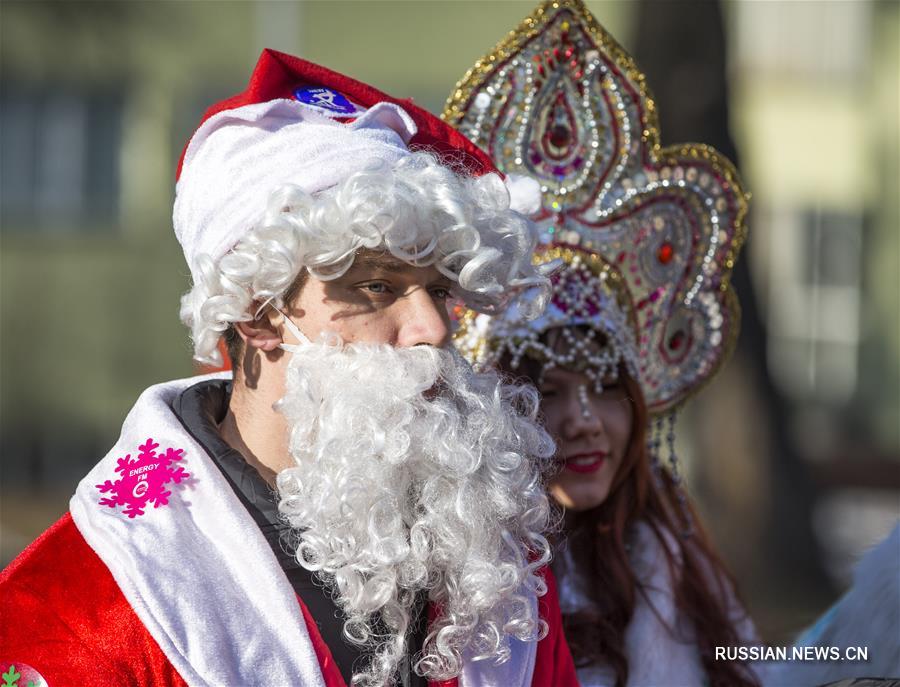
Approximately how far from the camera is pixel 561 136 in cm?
356

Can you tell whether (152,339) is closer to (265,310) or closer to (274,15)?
(274,15)

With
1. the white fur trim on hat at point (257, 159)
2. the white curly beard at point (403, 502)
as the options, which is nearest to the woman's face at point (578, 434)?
the white curly beard at point (403, 502)

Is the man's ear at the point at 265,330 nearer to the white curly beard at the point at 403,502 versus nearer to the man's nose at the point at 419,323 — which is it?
the white curly beard at the point at 403,502

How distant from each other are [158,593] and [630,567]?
69.9 inches

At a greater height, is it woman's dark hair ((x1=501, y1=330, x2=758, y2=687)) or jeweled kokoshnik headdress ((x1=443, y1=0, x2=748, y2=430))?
jeweled kokoshnik headdress ((x1=443, y1=0, x2=748, y2=430))

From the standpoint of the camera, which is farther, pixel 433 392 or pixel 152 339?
pixel 152 339

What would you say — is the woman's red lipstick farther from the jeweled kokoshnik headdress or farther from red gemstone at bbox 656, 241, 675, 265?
red gemstone at bbox 656, 241, 675, 265

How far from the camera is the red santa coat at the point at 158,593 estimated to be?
2.19 m

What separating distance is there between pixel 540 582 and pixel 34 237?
12407 mm

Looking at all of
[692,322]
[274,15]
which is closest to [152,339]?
[274,15]

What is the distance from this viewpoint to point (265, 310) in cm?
252

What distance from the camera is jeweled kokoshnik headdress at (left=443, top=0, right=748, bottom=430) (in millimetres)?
3434

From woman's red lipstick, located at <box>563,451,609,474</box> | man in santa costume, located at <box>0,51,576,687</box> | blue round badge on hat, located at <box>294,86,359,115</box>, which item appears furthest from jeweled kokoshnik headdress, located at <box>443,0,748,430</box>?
man in santa costume, located at <box>0,51,576,687</box>

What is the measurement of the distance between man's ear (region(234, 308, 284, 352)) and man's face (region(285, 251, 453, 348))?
0.12 feet
